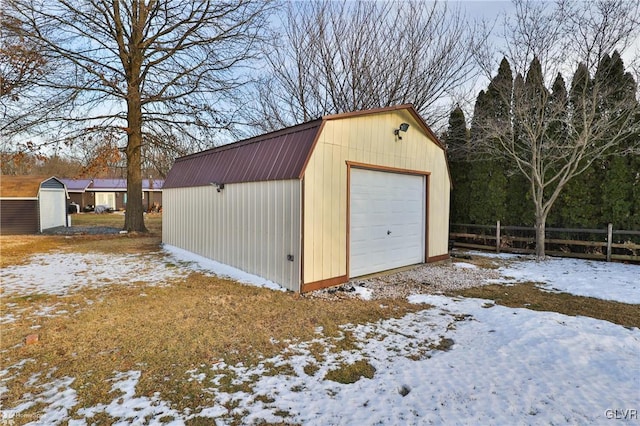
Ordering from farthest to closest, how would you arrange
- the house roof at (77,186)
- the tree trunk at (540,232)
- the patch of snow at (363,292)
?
the house roof at (77,186) < the tree trunk at (540,232) < the patch of snow at (363,292)

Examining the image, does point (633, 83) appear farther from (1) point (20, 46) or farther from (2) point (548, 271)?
(1) point (20, 46)

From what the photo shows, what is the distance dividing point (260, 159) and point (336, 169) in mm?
1628

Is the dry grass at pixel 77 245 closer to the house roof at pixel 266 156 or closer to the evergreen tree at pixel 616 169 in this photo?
the house roof at pixel 266 156

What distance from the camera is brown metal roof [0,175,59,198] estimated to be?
1474 centimetres

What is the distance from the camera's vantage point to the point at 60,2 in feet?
35.1

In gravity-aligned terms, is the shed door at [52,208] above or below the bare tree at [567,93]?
below

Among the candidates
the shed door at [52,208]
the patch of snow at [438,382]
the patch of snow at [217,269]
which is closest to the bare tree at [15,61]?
the shed door at [52,208]

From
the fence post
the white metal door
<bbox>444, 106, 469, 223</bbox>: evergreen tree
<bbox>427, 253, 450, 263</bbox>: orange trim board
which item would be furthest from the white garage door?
the white metal door

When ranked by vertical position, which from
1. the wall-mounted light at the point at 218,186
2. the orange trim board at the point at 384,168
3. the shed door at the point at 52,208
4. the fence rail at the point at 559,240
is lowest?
the fence rail at the point at 559,240

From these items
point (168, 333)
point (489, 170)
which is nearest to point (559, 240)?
point (489, 170)

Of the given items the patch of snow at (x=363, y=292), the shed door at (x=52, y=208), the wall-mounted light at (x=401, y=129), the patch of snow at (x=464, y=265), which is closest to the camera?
the patch of snow at (x=363, y=292)

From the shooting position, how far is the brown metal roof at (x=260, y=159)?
5.59m

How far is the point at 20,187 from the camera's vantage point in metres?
15.1

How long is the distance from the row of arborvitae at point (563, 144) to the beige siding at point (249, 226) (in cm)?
614
